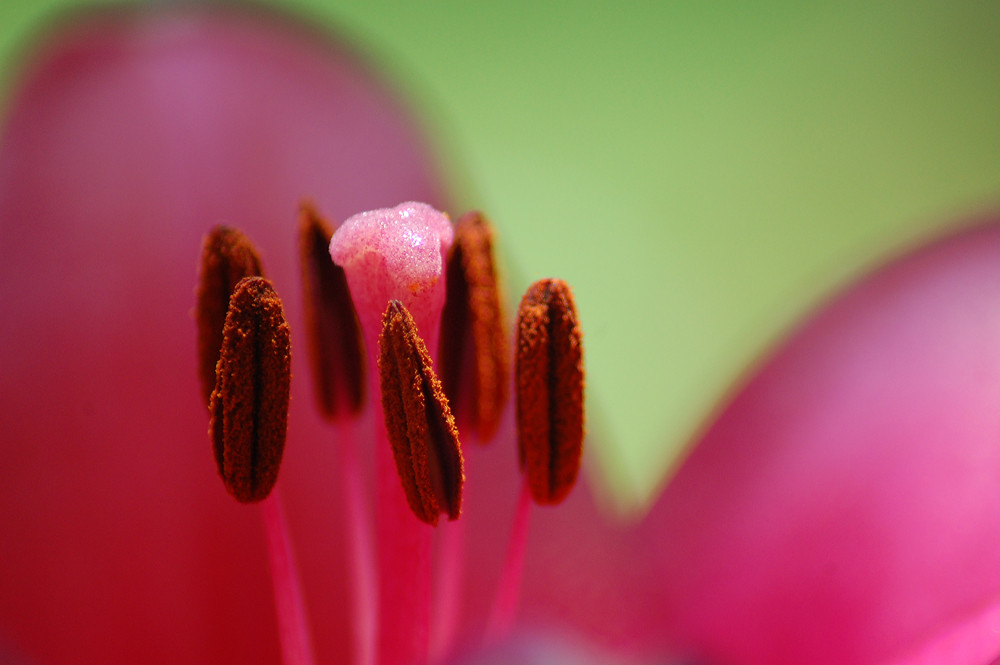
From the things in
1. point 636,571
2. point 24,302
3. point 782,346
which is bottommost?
point 636,571

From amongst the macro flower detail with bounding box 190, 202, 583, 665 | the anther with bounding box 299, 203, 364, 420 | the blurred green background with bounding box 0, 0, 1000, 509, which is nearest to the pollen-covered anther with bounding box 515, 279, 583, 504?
the macro flower detail with bounding box 190, 202, 583, 665

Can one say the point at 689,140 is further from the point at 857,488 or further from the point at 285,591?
the point at 285,591

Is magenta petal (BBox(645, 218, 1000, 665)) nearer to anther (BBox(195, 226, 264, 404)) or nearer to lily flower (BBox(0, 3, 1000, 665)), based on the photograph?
lily flower (BBox(0, 3, 1000, 665))

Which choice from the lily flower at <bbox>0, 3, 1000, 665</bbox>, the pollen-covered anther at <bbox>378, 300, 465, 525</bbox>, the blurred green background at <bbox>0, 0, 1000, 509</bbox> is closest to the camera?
the pollen-covered anther at <bbox>378, 300, 465, 525</bbox>

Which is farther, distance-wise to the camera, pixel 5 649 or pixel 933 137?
pixel 933 137

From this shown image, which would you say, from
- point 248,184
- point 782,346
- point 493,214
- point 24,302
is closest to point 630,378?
point 493,214

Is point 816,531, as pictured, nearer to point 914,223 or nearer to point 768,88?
point 914,223

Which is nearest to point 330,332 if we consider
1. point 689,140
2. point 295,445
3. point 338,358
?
point 338,358
